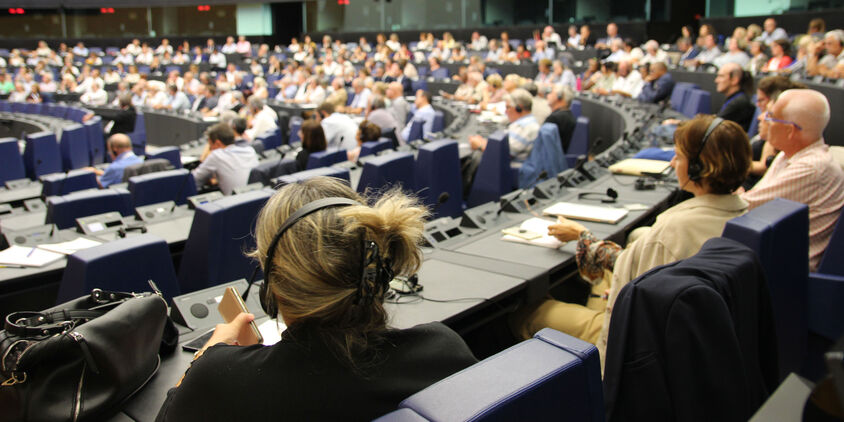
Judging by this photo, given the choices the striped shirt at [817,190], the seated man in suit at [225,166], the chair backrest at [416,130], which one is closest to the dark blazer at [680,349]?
the striped shirt at [817,190]

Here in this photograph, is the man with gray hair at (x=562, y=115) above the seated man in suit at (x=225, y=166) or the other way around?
above

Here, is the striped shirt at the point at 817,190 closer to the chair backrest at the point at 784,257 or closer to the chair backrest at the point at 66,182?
the chair backrest at the point at 784,257

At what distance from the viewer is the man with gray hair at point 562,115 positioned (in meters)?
6.18

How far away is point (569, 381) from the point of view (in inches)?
38.3

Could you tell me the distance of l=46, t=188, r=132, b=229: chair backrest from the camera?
347 centimetres

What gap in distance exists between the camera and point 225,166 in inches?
206

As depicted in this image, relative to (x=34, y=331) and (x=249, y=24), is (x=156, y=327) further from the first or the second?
(x=249, y=24)

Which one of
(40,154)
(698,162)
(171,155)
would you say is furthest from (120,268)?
(40,154)

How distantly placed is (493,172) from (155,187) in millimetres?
2353

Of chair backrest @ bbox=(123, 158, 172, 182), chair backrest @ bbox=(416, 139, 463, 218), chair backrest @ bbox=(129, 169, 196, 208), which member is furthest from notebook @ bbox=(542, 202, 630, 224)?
chair backrest @ bbox=(123, 158, 172, 182)

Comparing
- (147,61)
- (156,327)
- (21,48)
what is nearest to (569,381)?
(156,327)

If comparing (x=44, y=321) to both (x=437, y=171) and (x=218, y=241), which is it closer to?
(x=218, y=241)

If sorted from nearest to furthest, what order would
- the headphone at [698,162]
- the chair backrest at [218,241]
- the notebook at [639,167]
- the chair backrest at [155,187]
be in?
the headphone at [698,162]
the chair backrest at [218,241]
the notebook at [639,167]
the chair backrest at [155,187]

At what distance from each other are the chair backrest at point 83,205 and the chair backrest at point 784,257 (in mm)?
3260
